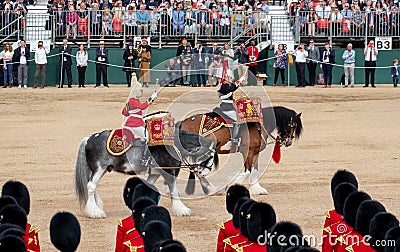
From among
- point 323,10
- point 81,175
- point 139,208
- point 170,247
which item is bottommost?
point 81,175

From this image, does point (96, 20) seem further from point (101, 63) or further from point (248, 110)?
point (248, 110)

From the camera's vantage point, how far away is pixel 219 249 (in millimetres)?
9008

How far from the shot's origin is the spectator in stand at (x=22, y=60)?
29.9 m

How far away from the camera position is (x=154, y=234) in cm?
744

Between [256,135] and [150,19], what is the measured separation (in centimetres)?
1743

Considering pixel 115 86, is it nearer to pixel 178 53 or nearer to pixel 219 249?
pixel 178 53

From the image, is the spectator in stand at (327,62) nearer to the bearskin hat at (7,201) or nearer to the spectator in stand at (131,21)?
the spectator in stand at (131,21)

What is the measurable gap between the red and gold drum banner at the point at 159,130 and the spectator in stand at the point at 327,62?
19.1 m

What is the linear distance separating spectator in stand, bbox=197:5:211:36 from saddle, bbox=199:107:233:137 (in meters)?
17.4

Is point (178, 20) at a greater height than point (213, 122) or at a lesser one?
greater

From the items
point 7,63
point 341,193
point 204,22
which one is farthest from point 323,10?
point 341,193

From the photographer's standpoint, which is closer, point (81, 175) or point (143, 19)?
point (81, 175)

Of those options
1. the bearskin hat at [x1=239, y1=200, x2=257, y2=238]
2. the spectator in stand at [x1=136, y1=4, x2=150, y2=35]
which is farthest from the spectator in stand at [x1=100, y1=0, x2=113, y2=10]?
the bearskin hat at [x1=239, y1=200, x2=257, y2=238]

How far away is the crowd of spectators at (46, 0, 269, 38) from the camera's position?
31.6 metres
